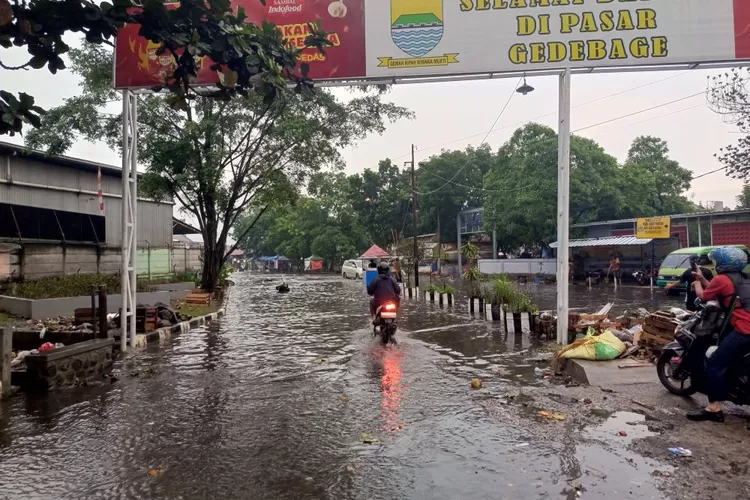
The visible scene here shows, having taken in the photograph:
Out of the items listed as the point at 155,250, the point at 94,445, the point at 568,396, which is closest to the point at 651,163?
the point at 155,250

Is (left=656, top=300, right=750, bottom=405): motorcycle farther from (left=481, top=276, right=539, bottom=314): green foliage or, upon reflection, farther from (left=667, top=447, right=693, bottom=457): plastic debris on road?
(left=481, top=276, right=539, bottom=314): green foliage

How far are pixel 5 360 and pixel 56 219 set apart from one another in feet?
47.8

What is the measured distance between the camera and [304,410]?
5750mm

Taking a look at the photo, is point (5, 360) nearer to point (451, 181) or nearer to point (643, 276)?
point (643, 276)

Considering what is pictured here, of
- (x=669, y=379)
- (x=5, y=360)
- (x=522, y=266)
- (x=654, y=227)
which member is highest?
(x=654, y=227)

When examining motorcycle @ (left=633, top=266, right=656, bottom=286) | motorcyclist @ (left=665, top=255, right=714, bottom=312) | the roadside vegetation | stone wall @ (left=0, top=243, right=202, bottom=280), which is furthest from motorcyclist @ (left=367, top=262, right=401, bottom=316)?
motorcycle @ (left=633, top=266, right=656, bottom=286)

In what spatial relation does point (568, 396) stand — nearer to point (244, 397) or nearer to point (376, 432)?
point (376, 432)

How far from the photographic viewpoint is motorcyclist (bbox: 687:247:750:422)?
4.96 m

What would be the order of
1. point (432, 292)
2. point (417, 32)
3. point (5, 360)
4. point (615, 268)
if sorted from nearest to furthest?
point (5, 360), point (417, 32), point (432, 292), point (615, 268)

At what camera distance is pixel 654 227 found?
981 inches

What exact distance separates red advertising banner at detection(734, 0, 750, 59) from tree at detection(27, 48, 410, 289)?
430 inches

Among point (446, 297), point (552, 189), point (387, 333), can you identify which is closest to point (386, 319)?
point (387, 333)

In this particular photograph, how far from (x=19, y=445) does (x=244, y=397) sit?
7.62 feet

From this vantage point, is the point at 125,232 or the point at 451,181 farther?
the point at 451,181
